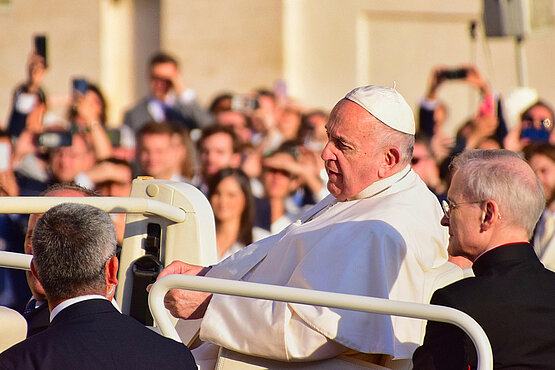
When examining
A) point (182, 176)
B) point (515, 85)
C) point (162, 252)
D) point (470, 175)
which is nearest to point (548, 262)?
point (182, 176)

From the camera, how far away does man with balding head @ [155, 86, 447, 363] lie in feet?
12.7

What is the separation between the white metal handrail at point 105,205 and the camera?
370 cm

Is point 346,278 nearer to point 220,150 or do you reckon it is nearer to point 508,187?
point 508,187

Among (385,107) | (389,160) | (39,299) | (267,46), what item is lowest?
(39,299)

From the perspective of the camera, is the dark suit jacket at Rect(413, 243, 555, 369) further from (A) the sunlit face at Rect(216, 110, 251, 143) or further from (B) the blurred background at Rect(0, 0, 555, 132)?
(B) the blurred background at Rect(0, 0, 555, 132)

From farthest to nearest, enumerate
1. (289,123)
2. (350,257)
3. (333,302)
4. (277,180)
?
(289,123)
(277,180)
(350,257)
(333,302)

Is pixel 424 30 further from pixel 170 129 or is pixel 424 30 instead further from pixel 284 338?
pixel 284 338

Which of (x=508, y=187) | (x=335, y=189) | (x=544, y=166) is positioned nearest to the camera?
(x=508, y=187)

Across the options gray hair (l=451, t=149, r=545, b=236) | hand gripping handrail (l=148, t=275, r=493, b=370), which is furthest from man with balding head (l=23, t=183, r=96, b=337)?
gray hair (l=451, t=149, r=545, b=236)

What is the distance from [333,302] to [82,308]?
708 mm

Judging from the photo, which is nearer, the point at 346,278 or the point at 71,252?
the point at 71,252

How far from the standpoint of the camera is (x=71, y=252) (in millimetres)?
2939

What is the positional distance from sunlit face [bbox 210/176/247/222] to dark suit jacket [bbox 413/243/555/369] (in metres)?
3.85

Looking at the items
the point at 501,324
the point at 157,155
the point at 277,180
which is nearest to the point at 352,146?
the point at 501,324
